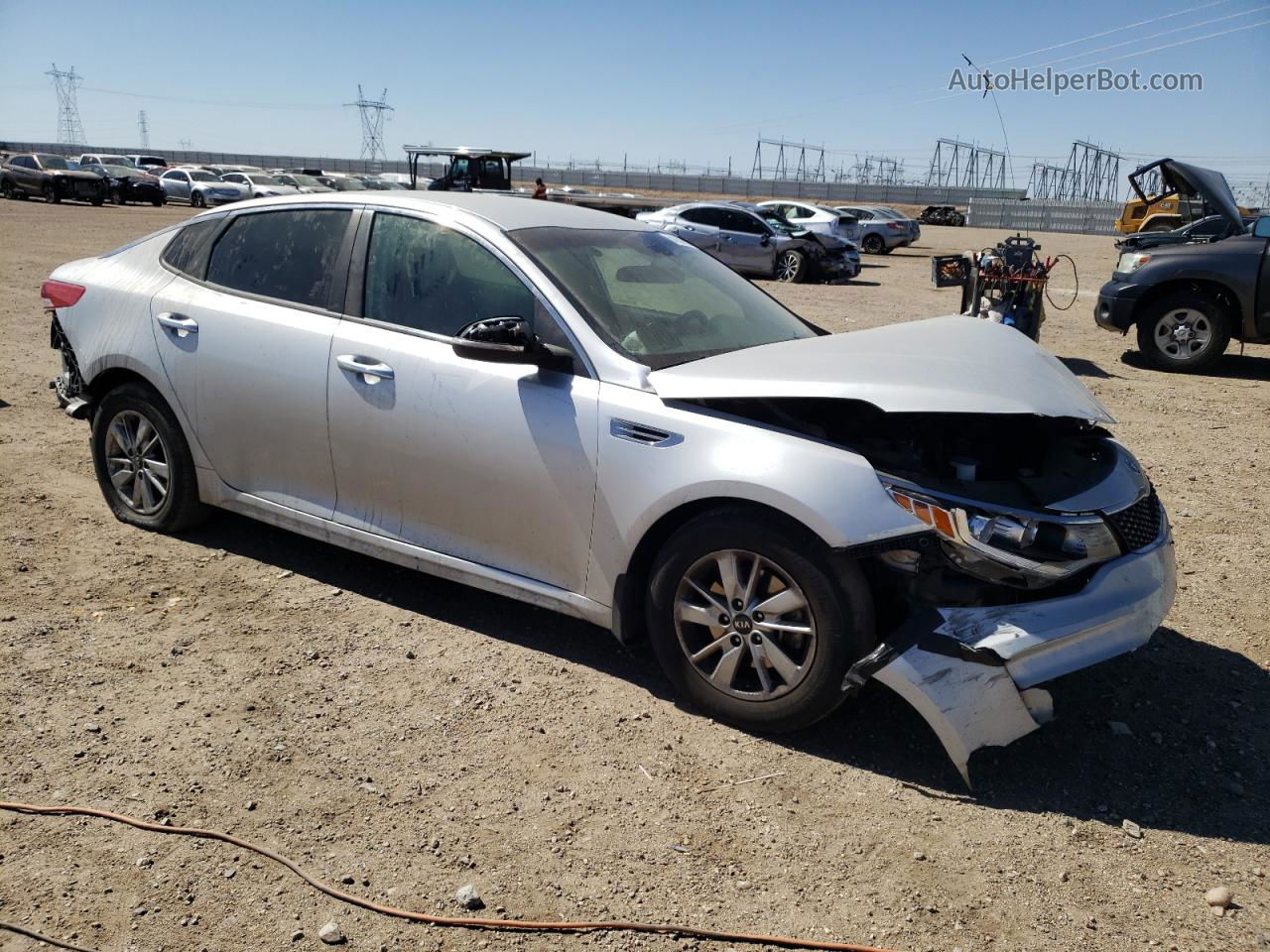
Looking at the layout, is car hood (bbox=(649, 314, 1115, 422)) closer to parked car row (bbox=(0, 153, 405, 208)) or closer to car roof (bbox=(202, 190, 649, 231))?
car roof (bbox=(202, 190, 649, 231))

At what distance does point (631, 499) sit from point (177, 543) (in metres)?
2.65

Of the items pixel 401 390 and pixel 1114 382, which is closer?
pixel 401 390

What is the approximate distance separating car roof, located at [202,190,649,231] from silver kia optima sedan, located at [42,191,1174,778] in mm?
23

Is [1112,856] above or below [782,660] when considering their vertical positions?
below

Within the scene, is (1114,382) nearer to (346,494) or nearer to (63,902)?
(346,494)

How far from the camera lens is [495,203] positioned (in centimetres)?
447

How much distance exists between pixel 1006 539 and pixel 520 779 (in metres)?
1.67

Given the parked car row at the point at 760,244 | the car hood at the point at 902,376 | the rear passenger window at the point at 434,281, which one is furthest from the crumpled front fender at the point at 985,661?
the parked car row at the point at 760,244

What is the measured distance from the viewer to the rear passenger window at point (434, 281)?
13.0 feet

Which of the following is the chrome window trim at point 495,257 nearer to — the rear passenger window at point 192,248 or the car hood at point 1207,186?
the rear passenger window at point 192,248

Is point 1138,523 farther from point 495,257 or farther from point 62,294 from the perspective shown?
point 62,294

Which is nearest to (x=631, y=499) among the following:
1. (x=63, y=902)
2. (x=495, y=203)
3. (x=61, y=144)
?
(x=495, y=203)

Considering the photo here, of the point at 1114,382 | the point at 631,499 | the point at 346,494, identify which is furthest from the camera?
the point at 1114,382

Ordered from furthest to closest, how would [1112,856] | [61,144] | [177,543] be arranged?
[61,144] < [177,543] < [1112,856]
